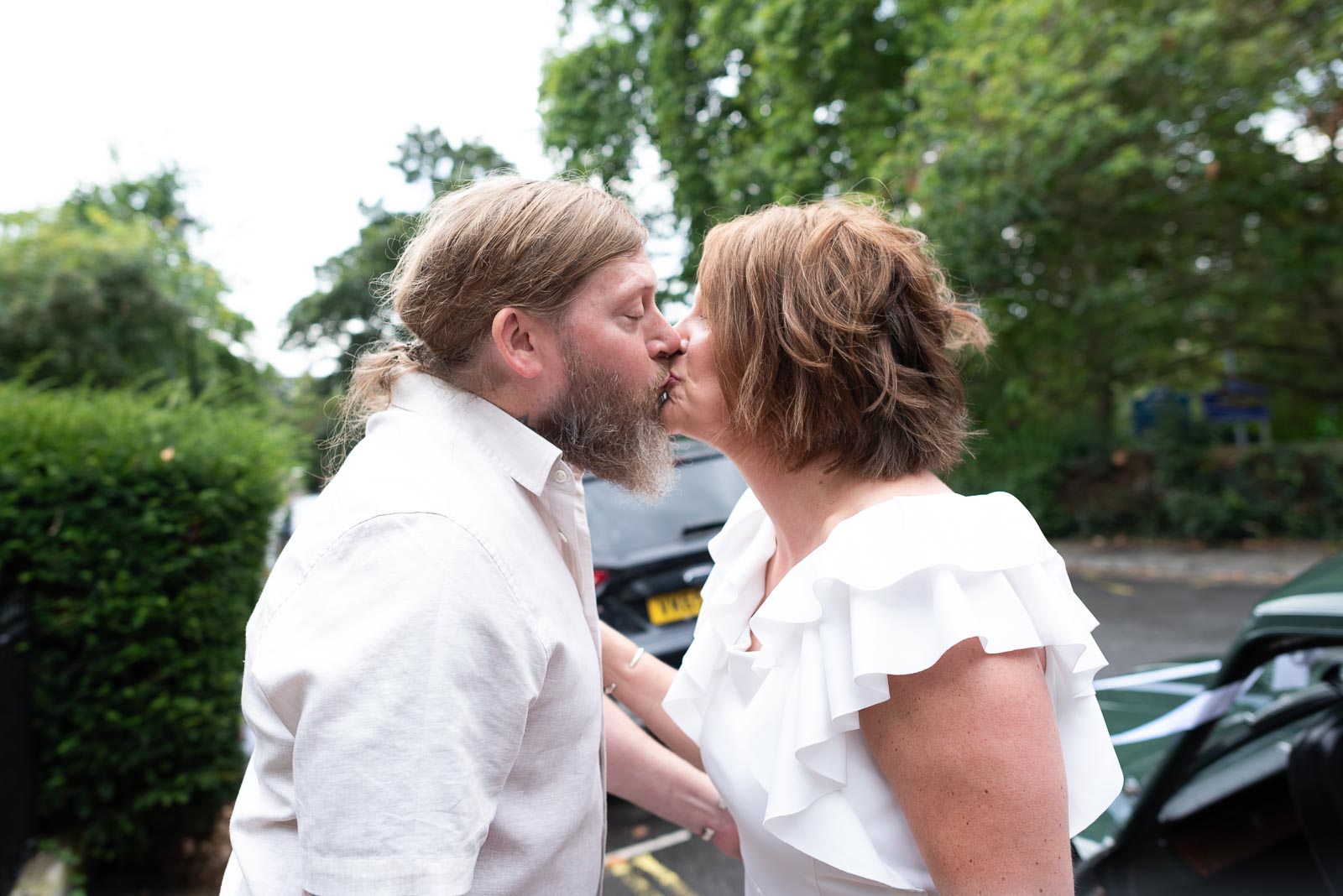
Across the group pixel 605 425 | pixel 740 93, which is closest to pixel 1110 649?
pixel 605 425

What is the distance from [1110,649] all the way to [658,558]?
4.59 meters

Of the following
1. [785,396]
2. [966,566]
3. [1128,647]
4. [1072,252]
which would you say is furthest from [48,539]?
[1072,252]

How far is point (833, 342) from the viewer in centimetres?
159

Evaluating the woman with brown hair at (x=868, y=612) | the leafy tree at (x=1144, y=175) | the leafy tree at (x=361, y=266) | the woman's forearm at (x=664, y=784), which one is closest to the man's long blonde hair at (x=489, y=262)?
the woman with brown hair at (x=868, y=612)

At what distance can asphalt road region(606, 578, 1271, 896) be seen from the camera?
396 cm

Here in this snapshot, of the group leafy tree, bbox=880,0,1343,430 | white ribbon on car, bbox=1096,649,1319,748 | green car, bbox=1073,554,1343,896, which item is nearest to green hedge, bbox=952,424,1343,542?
leafy tree, bbox=880,0,1343,430

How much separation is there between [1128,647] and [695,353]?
6808 mm

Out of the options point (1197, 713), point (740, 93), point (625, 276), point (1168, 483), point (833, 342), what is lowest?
point (1168, 483)

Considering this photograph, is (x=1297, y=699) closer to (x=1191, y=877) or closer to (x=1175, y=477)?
(x=1191, y=877)

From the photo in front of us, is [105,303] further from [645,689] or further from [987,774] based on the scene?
[987,774]

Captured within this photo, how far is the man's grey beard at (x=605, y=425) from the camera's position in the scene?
1.71m

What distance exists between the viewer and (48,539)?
11.9 feet

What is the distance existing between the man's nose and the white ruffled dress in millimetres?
522

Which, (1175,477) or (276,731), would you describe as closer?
(276,731)
